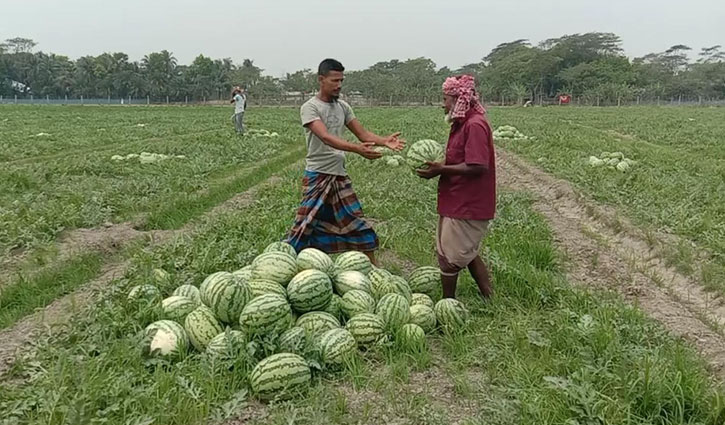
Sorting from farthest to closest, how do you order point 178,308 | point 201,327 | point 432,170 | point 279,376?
1. point 432,170
2. point 178,308
3. point 201,327
4. point 279,376

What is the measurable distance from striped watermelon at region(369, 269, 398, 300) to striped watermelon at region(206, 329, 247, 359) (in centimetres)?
117

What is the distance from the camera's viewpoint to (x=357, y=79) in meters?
95.2

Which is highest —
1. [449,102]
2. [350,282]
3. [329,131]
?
[449,102]

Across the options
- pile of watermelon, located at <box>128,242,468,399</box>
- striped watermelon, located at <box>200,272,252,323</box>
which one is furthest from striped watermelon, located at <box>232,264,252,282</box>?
striped watermelon, located at <box>200,272,252,323</box>

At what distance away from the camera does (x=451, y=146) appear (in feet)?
16.0

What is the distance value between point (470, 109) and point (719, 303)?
2.96 m

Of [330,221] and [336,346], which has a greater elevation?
[330,221]

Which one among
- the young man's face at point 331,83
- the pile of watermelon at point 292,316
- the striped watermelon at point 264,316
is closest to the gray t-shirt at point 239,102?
the young man's face at point 331,83

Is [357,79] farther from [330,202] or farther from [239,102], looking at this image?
[330,202]

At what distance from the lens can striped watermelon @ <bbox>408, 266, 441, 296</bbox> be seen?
5.22 meters

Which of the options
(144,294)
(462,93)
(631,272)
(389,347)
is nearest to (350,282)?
(389,347)

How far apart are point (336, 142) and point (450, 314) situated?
188 centimetres

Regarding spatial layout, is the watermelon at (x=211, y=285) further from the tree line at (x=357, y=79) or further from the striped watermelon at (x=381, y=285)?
the tree line at (x=357, y=79)

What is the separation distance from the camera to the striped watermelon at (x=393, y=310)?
13.9 ft
